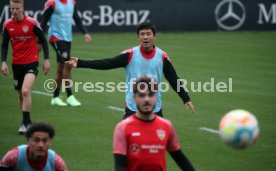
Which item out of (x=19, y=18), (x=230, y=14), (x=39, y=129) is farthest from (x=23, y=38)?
(x=230, y=14)

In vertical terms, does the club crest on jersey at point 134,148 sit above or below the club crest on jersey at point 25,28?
below

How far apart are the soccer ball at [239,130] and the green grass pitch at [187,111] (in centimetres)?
429

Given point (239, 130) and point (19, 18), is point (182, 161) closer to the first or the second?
point (239, 130)

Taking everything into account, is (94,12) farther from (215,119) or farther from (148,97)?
(148,97)

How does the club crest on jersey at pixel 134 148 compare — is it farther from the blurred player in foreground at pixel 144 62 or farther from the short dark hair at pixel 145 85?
the blurred player in foreground at pixel 144 62

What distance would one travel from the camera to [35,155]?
792 cm

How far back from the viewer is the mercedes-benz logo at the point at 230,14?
3203 cm

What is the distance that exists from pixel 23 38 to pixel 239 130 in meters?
7.43

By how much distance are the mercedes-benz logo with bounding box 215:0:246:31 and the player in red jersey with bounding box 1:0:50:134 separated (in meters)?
18.8

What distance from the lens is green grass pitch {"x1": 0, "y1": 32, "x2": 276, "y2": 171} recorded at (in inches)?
507

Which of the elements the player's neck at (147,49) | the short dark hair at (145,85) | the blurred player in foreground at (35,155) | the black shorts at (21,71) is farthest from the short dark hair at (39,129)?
the black shorts at (21,71)

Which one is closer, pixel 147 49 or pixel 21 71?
pixel 147 49

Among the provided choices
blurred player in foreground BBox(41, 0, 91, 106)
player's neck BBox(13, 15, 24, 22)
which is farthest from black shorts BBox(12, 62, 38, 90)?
blurred player in foreground BBox(41, 0, 91, 106)
